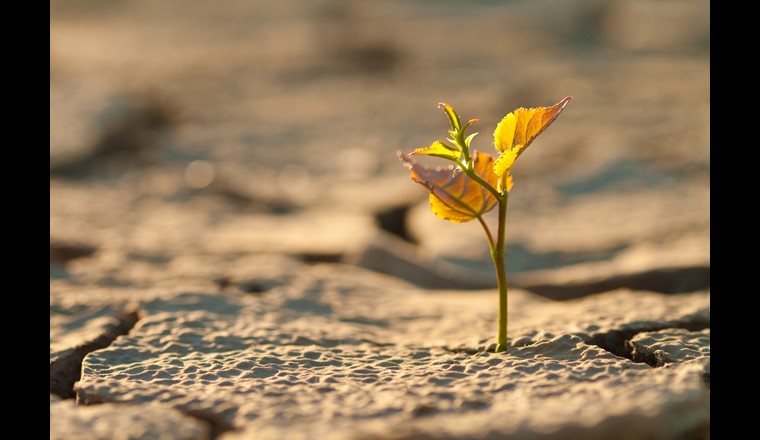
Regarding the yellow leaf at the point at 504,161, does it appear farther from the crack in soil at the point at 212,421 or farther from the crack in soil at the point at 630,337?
the crack in soil at the point at 212,421

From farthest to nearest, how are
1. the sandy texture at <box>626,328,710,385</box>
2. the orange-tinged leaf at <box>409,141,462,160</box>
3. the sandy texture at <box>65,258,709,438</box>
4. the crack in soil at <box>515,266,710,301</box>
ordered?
the crack in soil at <box>515,266,710,301</box> → the sandy texture at <box>626,328,710,385</box> → the orange-tinged leaf at <box>409,141,462,160</box> → the sandy texture at <box>65,258,709,438</box>

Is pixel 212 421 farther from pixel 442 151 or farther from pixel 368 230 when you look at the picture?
pixel 368 230

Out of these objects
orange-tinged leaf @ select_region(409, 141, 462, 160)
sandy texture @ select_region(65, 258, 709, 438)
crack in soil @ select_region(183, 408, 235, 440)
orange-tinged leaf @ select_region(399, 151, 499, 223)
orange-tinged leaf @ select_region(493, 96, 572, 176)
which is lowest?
crack in soil @ select_region(183, 408, 235, 440)

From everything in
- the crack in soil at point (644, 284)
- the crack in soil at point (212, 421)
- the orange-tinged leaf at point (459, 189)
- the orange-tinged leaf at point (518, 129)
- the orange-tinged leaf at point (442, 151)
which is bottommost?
the crack in soil at point (212, 421)

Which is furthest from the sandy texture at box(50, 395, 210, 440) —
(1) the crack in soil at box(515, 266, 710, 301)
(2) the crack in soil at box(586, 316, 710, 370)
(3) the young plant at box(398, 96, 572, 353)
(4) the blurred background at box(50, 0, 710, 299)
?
(1) the crack in soil at box(515, 266, 710, 301)

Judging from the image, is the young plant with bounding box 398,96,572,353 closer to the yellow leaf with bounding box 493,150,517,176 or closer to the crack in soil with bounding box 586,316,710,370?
the yellow leaf with bounding box 493,150,517,176

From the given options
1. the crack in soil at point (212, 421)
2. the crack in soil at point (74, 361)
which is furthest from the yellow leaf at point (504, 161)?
the crack in soil at point (74, 361)
